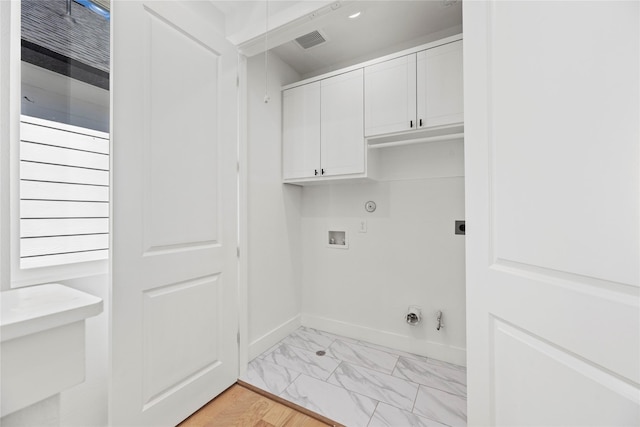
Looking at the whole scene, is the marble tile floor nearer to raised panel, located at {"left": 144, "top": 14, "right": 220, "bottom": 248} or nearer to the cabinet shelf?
raised panel, located at {"left": 144, "top": 14, "right": 220, "bottom": 248}

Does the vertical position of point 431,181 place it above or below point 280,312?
above

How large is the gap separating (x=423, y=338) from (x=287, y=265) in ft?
4.35

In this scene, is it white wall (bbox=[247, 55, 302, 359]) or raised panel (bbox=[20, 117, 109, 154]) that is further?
white wall (bbox=[247, 55, 302, 359])

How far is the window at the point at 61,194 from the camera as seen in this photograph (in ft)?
3.51

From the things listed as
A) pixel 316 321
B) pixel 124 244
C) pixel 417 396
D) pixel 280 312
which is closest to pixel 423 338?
pixel 417 396

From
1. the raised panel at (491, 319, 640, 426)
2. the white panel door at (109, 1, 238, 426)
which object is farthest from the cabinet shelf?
the raised panel at (491, 319, 640, 426)

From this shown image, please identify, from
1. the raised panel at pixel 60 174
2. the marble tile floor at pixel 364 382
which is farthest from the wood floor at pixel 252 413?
the raised panel at pixel 60 174

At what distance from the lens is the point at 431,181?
212 cm

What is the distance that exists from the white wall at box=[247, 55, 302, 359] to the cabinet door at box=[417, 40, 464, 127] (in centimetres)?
123

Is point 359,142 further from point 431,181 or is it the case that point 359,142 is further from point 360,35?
point 360,35

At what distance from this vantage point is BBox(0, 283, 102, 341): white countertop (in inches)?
18.3

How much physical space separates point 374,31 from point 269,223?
1.78 metres

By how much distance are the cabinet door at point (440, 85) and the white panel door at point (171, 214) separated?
131 cm

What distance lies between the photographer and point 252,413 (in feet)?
4.96
